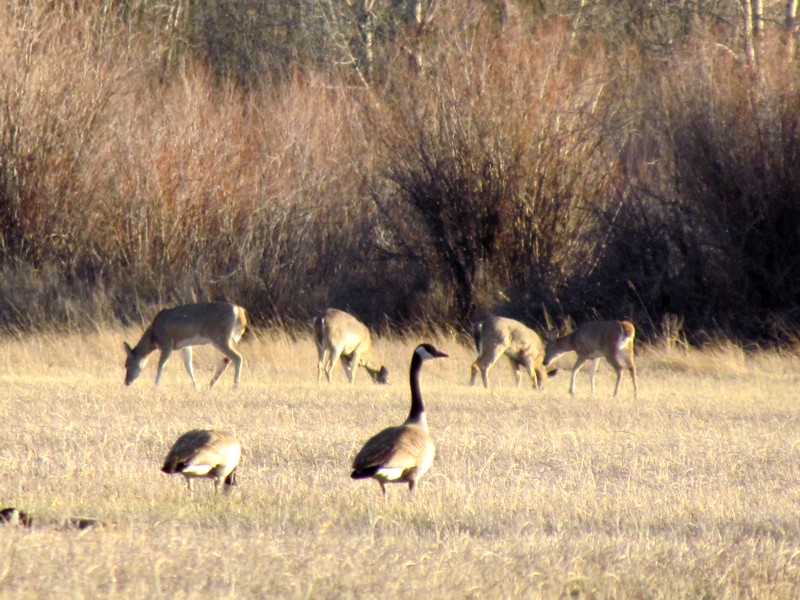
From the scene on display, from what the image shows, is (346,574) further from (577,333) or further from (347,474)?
(577,333)

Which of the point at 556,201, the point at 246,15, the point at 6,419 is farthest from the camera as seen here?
the point at 246,15

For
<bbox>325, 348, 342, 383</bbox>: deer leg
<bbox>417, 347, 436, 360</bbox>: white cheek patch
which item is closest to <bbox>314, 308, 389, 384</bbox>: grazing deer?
<bbox>325, 348, 342, 383</bbox>: deer leg

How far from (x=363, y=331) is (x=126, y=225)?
30.4 feet

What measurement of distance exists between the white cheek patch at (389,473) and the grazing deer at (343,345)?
9474 mm

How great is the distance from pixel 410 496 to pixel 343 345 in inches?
389

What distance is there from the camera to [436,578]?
5.63m

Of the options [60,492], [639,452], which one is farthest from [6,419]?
[639,452]

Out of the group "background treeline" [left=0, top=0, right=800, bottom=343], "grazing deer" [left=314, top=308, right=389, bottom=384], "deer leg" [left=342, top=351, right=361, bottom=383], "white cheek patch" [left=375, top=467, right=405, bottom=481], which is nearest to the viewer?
"white cheek patch" [left=375, top=467, right=405, bottom=481]

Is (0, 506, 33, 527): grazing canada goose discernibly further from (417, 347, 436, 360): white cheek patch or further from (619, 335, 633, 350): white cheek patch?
(619, 335, 633, 350): white cheek patch

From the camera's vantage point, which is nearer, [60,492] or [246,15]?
[60,492]

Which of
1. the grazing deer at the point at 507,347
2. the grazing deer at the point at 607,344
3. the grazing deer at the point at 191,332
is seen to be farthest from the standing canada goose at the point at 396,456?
the grazing deer at the point at 507,347

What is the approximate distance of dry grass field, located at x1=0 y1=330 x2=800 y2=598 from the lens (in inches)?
221

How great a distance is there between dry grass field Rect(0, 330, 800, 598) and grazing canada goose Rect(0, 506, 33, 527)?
0.16 metres

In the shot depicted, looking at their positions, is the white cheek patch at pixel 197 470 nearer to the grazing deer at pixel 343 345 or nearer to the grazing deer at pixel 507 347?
the grazing deer at pixel 343 345
